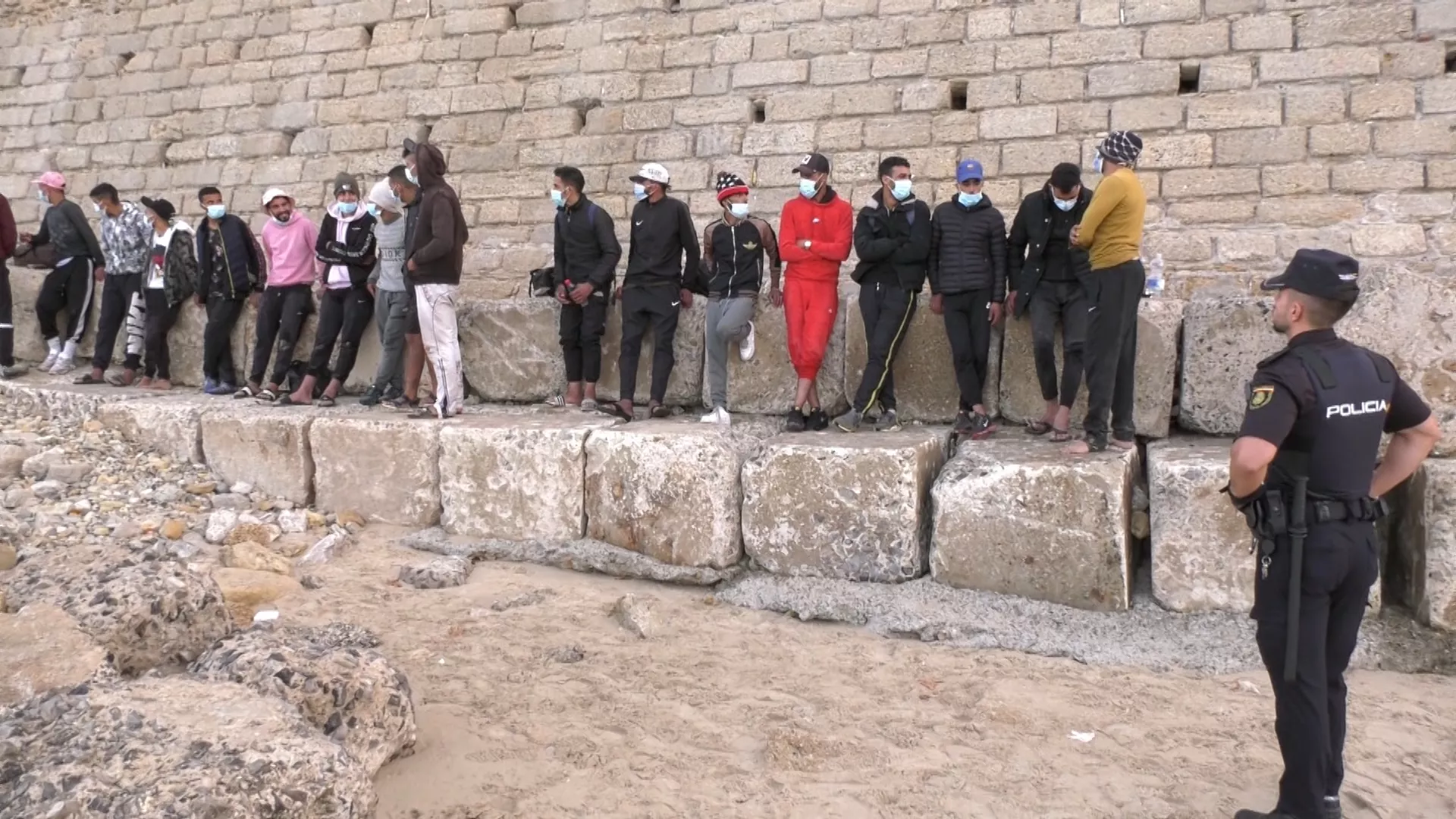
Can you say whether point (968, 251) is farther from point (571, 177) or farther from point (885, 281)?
point (571, 177)

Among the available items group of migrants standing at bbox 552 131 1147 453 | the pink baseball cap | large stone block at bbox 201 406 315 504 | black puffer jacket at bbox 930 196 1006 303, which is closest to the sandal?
group of migrants standing at bbox 552 131 1147 453

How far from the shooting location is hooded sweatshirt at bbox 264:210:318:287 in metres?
7.29

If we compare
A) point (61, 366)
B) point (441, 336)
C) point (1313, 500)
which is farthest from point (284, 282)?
point (1313, 500)

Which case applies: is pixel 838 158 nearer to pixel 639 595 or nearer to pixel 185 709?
pixel 639 595

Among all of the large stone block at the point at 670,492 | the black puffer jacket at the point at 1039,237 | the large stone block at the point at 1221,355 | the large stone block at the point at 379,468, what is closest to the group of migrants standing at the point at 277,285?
the large stone block at the point at 379,468

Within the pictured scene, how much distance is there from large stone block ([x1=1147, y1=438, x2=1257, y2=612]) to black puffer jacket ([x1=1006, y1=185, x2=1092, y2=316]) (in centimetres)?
124

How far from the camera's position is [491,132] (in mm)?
9602

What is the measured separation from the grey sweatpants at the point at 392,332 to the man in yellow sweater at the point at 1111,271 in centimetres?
425

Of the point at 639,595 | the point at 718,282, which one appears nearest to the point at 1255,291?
the point at 718,282

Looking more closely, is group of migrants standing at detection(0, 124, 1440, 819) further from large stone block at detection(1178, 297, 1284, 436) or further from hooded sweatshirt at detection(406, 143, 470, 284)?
large stone block at detection(1178, 297, 1284, 436)

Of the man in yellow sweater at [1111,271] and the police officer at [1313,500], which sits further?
the man in yellow sweater at [1111,271]

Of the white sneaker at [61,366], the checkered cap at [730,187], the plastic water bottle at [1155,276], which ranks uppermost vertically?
the checkered cap at [730,187]

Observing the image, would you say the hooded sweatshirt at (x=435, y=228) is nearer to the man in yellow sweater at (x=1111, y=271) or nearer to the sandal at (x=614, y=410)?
the sandal at (x=614, y=410)

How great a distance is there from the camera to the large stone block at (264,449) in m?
6.43
